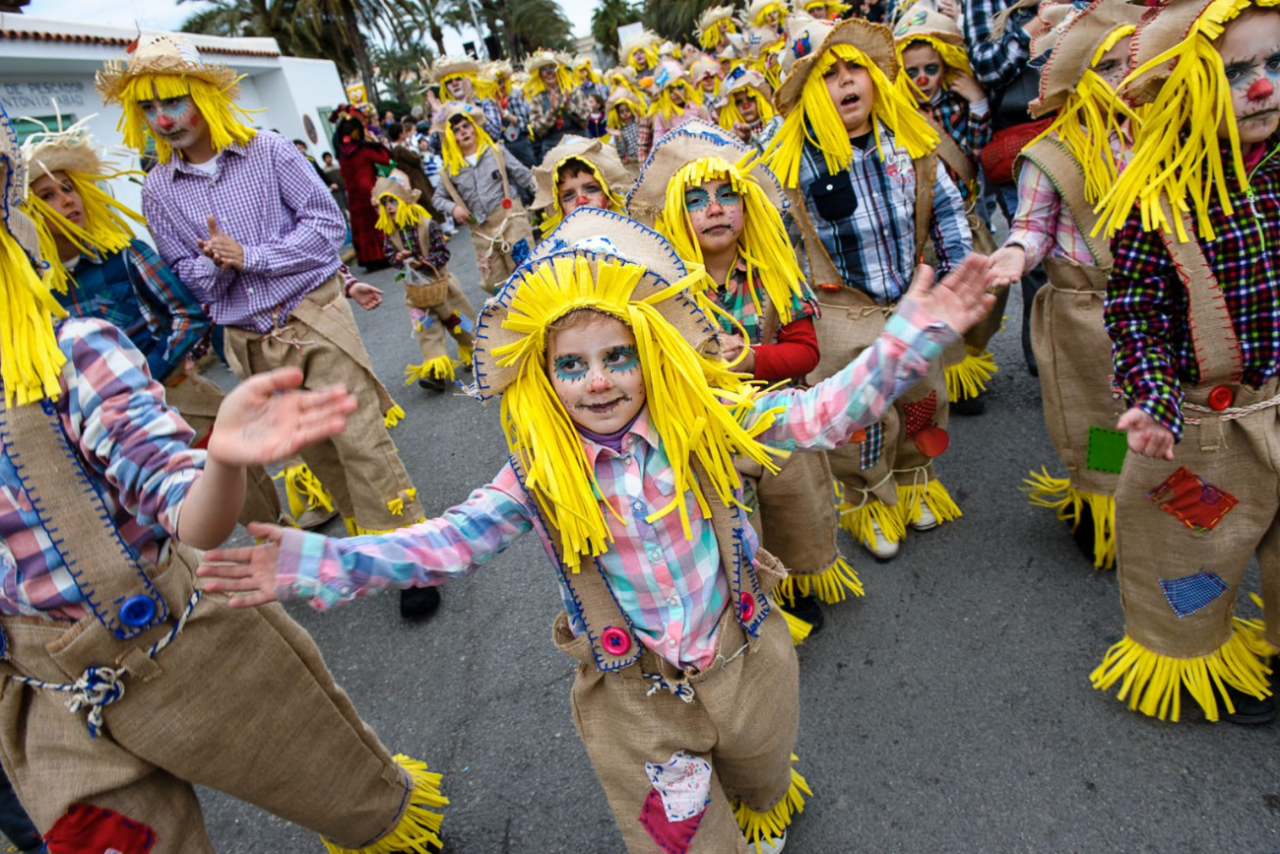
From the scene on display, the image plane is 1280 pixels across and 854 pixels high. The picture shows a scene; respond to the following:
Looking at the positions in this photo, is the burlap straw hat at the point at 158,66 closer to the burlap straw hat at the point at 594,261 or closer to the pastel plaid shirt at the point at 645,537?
the burlap straw hat at the point at 594,261

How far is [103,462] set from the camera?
5.18 feet

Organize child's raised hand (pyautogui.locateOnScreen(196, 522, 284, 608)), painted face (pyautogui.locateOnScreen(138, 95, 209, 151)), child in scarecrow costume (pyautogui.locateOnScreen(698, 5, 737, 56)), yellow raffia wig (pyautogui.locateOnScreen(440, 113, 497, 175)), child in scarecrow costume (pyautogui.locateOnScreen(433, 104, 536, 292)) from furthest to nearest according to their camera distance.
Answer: child in scarecrow costume (pyautogui.locateOnScreen(698, 5, 737, 56)), yellow raffia wig (pyautogui.locateOnScreen(440, 113, 497, 175)), child in scarecrow costume (pyautogui.locateOnScreen(433, 104, 536, 292)), painted face (pyautogui.locateOnScreen(138, 95, 209, 151)), child's raised hand (pyautogui.locateOnScreen(196, 522, 284, 608))

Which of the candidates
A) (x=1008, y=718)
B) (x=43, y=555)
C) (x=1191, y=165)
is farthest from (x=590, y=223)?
(x=1008, y=718)

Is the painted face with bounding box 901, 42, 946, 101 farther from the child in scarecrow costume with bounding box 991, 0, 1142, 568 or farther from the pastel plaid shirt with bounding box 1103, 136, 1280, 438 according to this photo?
the pastel plaid shirt with bounding box 1103, 136, 1280, 438

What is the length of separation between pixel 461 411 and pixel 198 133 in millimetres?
2829

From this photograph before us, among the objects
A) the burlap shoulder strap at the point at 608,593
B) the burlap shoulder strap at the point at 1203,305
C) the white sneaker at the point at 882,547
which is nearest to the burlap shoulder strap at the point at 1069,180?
the burlap shoulder strap at the point at 1203,305

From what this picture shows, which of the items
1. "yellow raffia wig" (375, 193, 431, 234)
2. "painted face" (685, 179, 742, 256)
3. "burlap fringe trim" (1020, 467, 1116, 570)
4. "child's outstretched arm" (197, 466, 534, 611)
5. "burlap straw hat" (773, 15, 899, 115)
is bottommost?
"burlap fringe trim" (1020, 467, 1116, 570)

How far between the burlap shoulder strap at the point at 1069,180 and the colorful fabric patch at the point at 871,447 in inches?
36.5

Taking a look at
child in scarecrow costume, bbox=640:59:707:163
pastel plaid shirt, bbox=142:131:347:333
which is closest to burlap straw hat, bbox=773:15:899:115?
pastel plaid shirt, bbox=142:131:347:333

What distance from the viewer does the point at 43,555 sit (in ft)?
5.18

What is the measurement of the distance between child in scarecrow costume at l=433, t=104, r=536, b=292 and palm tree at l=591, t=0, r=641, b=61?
32632 mm

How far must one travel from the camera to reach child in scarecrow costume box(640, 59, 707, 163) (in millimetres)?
7164

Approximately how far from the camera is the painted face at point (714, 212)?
2.47 m

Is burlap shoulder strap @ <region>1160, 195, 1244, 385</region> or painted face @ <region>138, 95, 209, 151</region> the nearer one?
burlap shoulder strap @ <region>1160, 195, 1244, 385</region>
